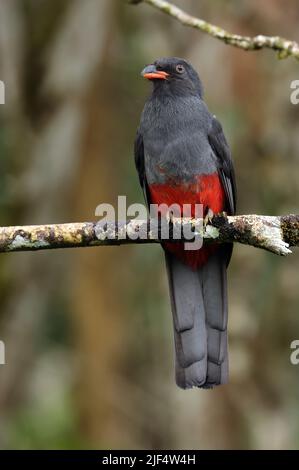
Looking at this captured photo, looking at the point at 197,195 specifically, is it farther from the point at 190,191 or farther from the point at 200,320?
the point at 200,320

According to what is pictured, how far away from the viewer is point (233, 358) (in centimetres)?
779

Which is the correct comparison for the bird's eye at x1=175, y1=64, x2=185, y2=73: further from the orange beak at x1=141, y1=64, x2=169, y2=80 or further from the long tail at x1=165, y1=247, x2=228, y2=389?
the long tail at x1=165, y1=247, x2=228, y2=389

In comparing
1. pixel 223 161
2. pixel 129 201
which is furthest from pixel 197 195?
pixel 129 201

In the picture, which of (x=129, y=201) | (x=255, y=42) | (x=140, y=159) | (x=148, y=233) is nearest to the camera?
(x=148, y=233)

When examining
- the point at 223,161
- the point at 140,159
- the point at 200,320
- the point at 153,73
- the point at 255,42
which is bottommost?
the point at 200,320

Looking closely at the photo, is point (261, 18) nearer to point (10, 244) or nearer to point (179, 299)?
point (179, 299)

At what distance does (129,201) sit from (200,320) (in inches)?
74.3

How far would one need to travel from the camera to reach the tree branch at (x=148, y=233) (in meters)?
5.06

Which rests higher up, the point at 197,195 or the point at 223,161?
the point at 223,161

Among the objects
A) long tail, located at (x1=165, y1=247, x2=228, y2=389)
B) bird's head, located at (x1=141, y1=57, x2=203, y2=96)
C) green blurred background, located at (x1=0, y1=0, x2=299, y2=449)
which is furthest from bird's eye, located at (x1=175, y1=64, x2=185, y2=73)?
green blurred background, located at (x1=0, y1=0, x2=299, y2=449)

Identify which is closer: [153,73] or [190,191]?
[190,191]

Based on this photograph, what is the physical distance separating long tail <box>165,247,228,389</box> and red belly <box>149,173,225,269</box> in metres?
0.10

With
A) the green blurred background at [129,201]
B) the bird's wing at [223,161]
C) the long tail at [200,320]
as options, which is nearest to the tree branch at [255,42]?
the bird's wing at [223,161]

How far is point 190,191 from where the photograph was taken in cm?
601
